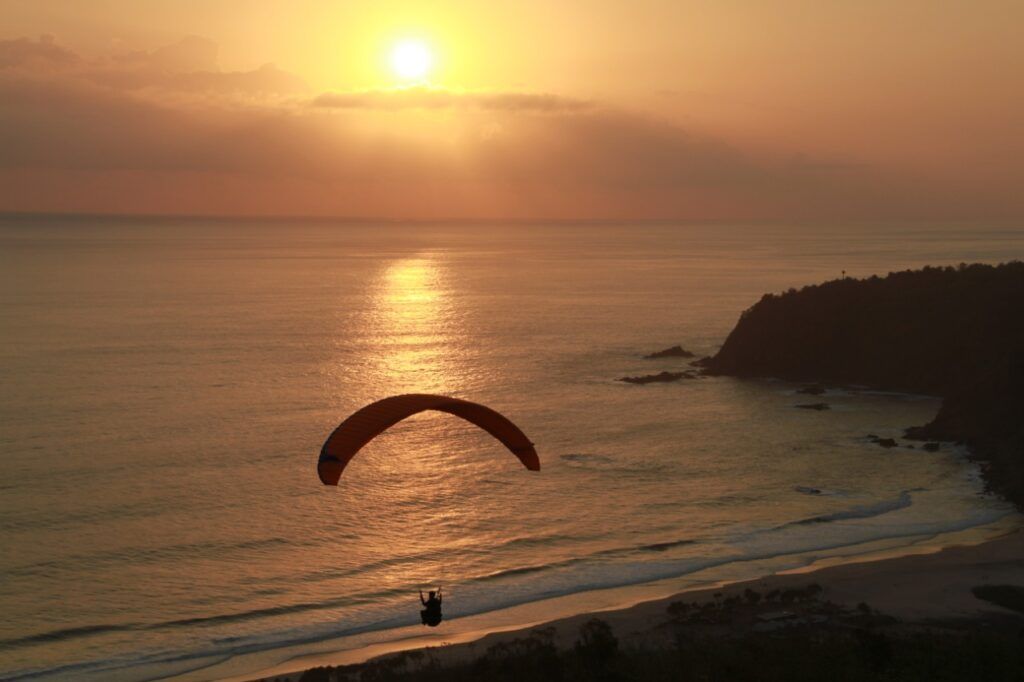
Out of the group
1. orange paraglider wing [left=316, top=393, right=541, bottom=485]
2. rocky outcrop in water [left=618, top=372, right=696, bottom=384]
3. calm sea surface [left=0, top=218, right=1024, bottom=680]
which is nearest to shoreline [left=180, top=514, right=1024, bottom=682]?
calm sea surface [left=0, top=218, right=1024, bottom=680]

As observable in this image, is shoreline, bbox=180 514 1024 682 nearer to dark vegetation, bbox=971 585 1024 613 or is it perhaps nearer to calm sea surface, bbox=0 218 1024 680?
dark vegetation, bbox=971 585 1024 613

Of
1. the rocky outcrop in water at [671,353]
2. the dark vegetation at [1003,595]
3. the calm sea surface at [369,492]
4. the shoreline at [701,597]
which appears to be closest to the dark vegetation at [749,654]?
the shoreline at [701,597]

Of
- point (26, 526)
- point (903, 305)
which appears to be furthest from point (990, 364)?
point (26, 526)

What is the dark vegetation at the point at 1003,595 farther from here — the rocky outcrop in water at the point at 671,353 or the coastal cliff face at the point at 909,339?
the rocky outcrop in water at the point at 671,353

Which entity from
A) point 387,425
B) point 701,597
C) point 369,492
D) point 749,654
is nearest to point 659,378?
point 369,492

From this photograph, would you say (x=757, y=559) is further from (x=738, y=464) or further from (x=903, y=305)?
(x=903, y=305)
